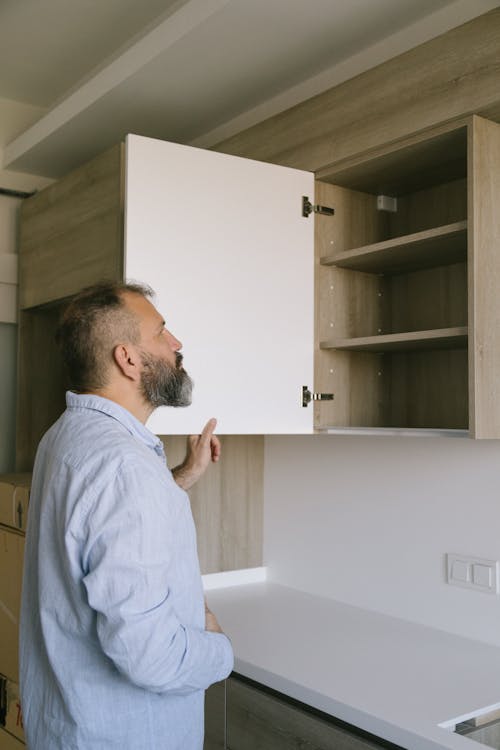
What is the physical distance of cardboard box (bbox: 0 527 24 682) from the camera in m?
2.68

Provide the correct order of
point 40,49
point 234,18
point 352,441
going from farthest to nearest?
point 40,49
point 352,441
point 234,18

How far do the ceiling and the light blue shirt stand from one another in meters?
1.27

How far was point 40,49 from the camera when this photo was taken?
9.17ft

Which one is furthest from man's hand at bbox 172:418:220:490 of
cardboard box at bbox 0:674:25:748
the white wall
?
cardboard box at bbox 0:674:25:748

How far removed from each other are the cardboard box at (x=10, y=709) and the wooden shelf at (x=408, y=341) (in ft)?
5.04

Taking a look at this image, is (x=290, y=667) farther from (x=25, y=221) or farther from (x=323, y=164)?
(x=25, y=221)

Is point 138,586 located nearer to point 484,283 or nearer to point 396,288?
point 484,283

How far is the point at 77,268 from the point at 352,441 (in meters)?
1.04

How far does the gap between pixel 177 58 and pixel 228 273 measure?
687mm

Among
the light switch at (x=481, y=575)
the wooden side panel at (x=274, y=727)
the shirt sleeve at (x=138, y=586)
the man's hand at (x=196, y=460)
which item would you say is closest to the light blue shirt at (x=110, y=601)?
the shirt sleeve at (x=138, y=586)

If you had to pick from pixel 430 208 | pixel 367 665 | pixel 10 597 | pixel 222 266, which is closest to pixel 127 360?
pixel 222 266

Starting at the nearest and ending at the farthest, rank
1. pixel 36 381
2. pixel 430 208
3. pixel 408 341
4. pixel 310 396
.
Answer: pixel 408 341 < pixel 310 396 < pixel 430 208 < pixel 36 381

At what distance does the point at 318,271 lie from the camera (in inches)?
93.3

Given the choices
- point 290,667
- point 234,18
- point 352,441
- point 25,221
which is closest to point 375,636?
point 290,667
